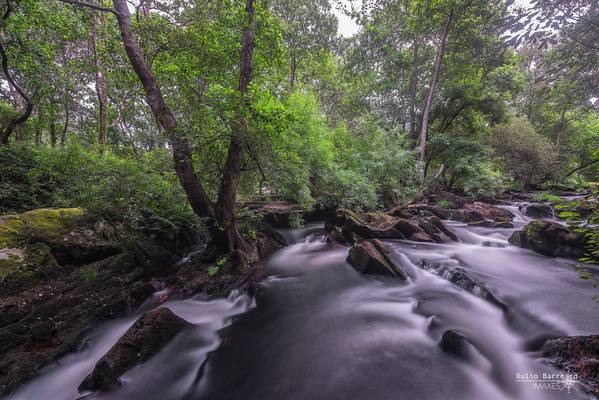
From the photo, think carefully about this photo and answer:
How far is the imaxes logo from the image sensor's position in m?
2.75

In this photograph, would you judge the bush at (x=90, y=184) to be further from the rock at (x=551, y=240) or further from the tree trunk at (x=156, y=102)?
the rock at (x=551, y=240)

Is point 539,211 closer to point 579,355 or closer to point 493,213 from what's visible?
point 493,213

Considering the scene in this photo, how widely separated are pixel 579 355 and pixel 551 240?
5189mm

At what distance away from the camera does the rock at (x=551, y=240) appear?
6.31 metres

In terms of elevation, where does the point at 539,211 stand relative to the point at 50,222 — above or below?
below

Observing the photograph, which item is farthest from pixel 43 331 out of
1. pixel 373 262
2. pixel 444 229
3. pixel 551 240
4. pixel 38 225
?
pixel 551 240

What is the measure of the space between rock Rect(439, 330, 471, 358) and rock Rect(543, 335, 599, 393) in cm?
96

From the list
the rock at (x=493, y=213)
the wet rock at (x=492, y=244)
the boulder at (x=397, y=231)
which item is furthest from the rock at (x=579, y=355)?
Result: the rock at (x=493, y=213)

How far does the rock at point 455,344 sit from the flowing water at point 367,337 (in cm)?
8

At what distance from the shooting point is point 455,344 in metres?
3.64

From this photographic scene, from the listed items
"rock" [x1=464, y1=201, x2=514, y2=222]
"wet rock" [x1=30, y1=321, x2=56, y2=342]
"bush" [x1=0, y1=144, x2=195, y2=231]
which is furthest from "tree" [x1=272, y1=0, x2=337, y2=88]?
"wet rock" [x1=30, y1=321, x2=56, y2=342]

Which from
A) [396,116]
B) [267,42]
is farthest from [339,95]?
[267,42]

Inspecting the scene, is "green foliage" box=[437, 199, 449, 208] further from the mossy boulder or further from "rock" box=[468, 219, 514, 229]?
the mossy boulder

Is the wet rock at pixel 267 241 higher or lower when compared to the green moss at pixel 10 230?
lower
